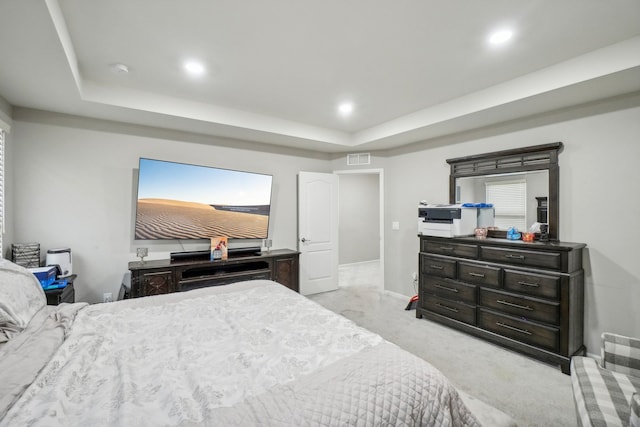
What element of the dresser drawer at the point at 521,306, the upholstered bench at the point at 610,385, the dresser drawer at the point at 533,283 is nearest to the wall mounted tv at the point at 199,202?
the dresser drawer at the point at 521,306

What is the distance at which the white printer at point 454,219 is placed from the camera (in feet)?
10.9

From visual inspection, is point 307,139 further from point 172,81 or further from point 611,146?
point 611,146

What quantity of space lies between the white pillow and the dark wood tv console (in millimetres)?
1274

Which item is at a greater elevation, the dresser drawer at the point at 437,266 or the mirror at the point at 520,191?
the mirror at the point at 520,191

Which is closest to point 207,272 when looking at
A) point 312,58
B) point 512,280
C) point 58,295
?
point 58,295

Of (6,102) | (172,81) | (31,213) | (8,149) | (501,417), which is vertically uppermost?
(172,81)

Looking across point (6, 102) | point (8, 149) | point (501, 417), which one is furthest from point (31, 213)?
point (501, 417)

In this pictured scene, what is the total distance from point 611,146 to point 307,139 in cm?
322

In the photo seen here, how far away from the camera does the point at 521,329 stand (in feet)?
8.89

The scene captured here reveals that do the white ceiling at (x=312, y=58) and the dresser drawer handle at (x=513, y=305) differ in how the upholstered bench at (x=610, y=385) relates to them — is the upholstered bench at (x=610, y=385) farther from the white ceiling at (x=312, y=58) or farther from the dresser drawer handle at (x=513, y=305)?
the white ceiling at (x=312, y=58)

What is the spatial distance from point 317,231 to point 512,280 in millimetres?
2798

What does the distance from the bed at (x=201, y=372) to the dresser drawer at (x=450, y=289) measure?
2.07 m

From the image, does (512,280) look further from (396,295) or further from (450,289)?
(396,295)

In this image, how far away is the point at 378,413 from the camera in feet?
3.25
